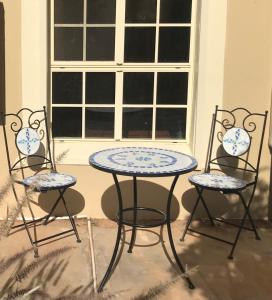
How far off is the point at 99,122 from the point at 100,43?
78 centimetres

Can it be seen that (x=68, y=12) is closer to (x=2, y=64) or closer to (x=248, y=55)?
(x=2, y=64)

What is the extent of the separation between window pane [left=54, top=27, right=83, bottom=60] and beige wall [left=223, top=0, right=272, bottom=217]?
1.43 meters

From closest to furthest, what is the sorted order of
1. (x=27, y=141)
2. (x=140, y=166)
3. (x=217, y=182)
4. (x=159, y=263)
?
(x=140, y=166) → (x=159, y=263) → (x=217, y=182) → (x=27, y=141)

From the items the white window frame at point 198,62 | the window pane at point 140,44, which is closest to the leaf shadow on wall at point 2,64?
the white window frame at point 198,62

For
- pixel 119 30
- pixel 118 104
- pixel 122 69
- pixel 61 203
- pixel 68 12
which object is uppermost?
pixel 68 12

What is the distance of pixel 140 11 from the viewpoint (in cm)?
433

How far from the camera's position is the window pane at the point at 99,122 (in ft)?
14.7

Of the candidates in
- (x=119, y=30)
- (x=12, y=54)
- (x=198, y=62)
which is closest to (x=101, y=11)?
(x=119, y=30)

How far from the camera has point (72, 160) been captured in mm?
4281

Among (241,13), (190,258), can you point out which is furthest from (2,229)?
(241,13)

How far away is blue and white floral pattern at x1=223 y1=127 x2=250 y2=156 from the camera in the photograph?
4020 mm

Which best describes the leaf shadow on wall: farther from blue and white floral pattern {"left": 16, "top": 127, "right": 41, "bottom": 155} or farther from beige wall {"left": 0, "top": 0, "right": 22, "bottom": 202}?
blue and white floral pattern {"left": 16, "top": 127, "right": 41, "bottom": 155}

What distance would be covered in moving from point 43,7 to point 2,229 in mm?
3498

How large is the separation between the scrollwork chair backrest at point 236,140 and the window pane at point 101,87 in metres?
1.07
